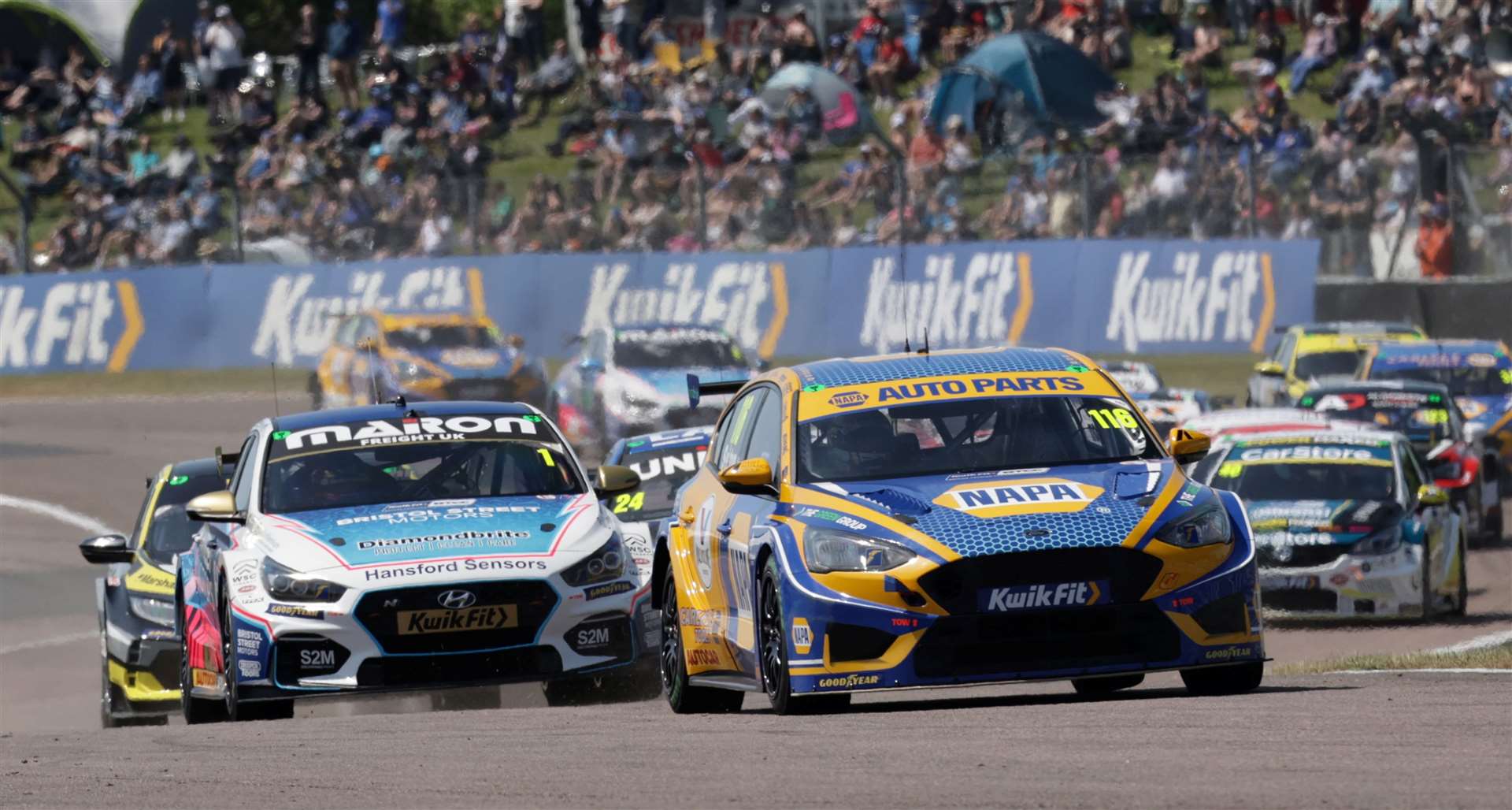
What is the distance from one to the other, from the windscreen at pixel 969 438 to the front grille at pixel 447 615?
1.81 metres

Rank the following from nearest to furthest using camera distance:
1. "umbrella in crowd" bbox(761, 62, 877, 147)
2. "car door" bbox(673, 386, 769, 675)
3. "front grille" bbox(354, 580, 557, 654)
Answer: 1. "car door" bbox(673, 386, 769, 675)
2. "front grille" bbox(354, 580, 557, 654)
3. "umbrella in crowd" bbox(761, 62, 877, 147)

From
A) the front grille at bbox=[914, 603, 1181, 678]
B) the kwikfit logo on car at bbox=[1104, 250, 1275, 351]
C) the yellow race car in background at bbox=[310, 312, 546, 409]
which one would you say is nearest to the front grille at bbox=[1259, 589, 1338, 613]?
the front grille at bbox=[914, 603, 1181, 678]

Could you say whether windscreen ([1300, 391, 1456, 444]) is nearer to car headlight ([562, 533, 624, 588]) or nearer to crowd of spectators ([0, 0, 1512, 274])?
crowd of spectators ([0, 0, 1512, 274])

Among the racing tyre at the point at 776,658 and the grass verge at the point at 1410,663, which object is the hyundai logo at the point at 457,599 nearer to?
the racing tyre at the point at 776,658

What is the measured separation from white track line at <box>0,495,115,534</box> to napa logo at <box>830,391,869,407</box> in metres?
15.7

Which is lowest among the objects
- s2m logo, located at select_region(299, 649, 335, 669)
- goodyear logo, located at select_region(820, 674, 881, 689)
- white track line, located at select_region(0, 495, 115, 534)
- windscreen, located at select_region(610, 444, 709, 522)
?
white track line, located at select_region(0, 495, 115, 534)

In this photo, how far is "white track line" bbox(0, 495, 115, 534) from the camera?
25.1m

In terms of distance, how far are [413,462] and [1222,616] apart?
4.51 metres

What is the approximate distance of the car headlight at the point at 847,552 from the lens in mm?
9109

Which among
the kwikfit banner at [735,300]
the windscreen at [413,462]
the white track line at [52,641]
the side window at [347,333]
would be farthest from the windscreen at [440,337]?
the windscreen at [413,462]

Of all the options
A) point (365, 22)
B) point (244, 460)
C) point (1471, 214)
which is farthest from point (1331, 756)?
point (365, 22)

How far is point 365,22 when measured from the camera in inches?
2341

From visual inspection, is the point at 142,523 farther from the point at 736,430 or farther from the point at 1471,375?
the point at 1471,375

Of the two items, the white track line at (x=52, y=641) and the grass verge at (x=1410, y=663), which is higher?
the grass verge at (x=1410, y=663)
